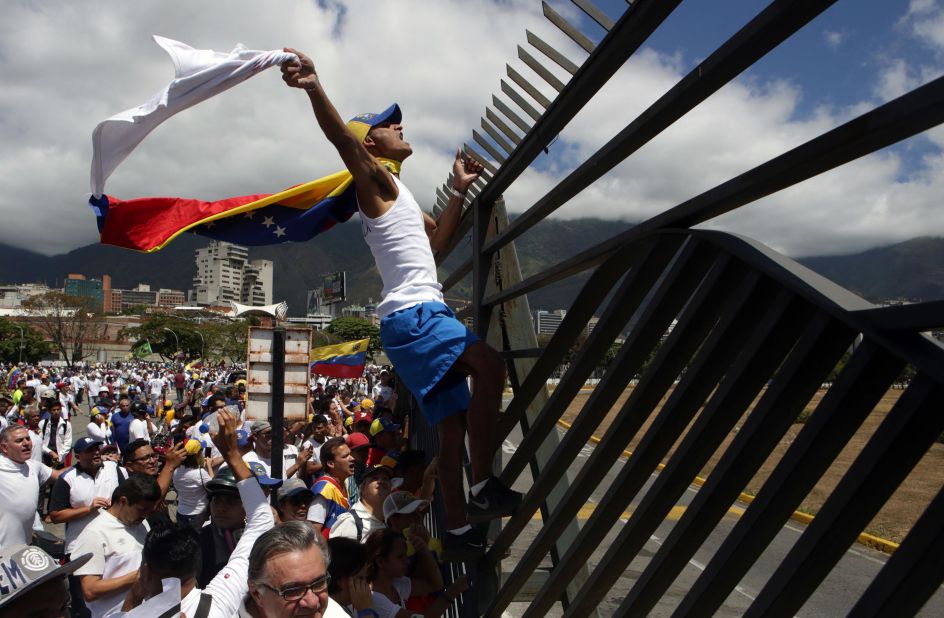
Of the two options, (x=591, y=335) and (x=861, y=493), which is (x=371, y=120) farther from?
(x=861, y=493)

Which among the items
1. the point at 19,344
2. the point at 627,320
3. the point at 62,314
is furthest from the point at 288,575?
the point at 19,344

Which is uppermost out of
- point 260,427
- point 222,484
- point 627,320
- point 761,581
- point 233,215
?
point 627,320

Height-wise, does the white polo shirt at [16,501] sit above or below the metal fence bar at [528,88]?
below

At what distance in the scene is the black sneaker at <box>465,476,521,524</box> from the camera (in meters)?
2.85

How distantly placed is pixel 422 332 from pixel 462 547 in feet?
3.25

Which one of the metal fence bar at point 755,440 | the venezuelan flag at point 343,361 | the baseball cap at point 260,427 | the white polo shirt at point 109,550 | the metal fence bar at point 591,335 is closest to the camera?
the metal fence bar at point 755,440

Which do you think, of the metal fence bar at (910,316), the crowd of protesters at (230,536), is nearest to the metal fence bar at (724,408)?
the metal fence bar at (910,316)

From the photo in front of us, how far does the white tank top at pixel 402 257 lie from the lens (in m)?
2.99

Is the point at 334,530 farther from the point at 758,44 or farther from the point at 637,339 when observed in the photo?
the point at 758,44

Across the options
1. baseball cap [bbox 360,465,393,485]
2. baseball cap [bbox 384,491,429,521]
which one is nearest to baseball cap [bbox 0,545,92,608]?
baseball cap [bbox 384,491,429,521]

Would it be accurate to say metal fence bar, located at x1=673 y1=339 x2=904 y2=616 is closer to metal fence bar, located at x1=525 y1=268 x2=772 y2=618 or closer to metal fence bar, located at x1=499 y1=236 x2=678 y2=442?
metal fence bar, located at x1=525 y1=268 x2=772 y2=618

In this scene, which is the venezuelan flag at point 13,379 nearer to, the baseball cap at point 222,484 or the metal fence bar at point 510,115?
the baseball cap at point 222,484

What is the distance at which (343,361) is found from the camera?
58.8ft

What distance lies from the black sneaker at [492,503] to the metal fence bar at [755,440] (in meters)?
1.00
